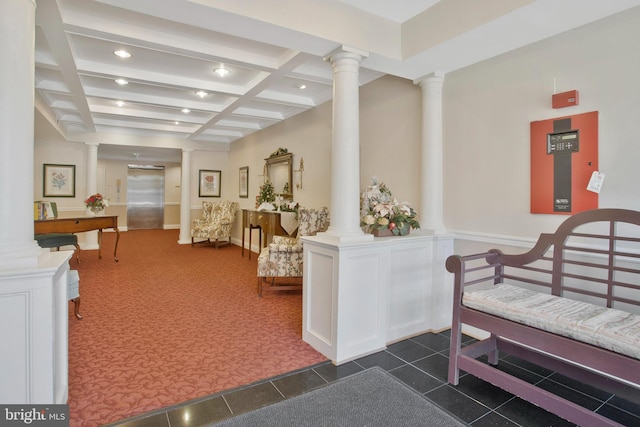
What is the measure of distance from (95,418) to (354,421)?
4.67ft

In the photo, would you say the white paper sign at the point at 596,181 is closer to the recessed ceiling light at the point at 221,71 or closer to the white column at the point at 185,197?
the recessed ceiling light at the point at 221,71

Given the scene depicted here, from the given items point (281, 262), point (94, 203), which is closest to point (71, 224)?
point (94, 203)

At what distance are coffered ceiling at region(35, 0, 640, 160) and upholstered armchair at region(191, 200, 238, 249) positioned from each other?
3267 mm

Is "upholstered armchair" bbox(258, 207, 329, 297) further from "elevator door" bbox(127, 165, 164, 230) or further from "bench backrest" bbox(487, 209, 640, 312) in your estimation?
"elevator door" bbox(127, 165, 164, 230)

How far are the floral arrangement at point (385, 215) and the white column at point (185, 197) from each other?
624 centimetres

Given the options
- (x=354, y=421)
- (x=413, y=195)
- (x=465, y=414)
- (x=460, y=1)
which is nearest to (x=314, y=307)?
(x=354, y=421)

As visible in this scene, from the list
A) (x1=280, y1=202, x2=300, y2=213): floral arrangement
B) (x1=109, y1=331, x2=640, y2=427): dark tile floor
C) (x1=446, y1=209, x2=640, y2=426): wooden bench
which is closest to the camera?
(x1=446, y1=209, x2=640, y2=426): wooden bench

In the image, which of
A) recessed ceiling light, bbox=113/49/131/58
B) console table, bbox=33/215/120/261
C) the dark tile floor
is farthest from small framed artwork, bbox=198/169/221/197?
the dark tile floor

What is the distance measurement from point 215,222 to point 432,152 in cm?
593

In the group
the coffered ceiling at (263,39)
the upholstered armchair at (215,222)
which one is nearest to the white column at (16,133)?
the coffered ceiling at (263,39)

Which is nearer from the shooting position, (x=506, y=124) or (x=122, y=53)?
(x=506, y=124)

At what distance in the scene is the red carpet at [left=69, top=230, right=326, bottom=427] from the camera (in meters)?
2.21

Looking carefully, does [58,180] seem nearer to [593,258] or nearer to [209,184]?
[209,184]

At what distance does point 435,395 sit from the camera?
221cm
